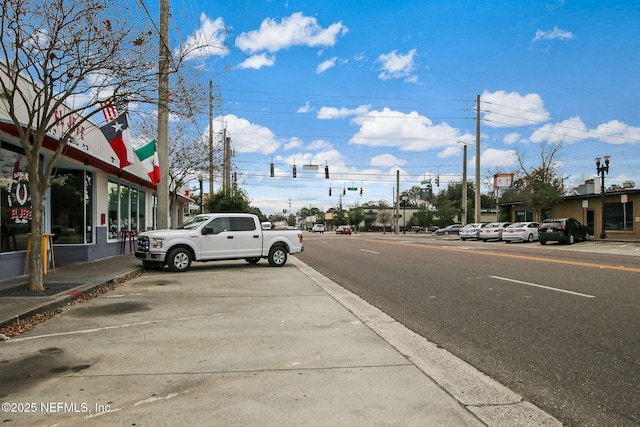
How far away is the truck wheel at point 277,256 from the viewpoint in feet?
51.0

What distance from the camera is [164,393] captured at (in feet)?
13.9

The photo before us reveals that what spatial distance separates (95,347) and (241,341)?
1815mm

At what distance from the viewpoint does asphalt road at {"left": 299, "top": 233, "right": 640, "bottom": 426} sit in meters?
4.28

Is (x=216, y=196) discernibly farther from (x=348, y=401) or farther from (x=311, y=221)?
(x=311, y=221)

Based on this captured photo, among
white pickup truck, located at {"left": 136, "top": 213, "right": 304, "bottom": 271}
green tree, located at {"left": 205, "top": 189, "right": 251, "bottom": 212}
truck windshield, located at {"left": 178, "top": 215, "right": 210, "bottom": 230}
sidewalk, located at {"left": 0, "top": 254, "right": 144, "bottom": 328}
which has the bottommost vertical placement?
sidewalk, located at {"left": 0, "top": 254, "right": 144, "bottom": 328}

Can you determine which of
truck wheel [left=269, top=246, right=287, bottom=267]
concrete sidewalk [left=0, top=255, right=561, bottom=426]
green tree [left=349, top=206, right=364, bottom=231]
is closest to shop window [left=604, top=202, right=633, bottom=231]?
truck wheel [left=269, top=246, right=287, bottom=267]

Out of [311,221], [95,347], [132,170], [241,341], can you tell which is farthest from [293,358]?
[311,221]

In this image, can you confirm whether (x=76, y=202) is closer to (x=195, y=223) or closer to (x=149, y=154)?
(x=149, y=154)

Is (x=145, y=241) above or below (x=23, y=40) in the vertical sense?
below

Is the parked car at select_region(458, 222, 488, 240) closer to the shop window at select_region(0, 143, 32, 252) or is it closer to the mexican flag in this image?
the mexican flag

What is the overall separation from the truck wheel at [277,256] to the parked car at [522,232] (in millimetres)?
22477

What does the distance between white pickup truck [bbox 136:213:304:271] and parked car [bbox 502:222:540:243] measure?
2202 cm

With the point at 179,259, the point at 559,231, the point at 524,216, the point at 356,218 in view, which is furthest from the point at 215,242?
the point at 356,218

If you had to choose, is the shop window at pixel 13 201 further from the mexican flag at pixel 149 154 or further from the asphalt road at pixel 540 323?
the asphalt road at pixel 540 323
